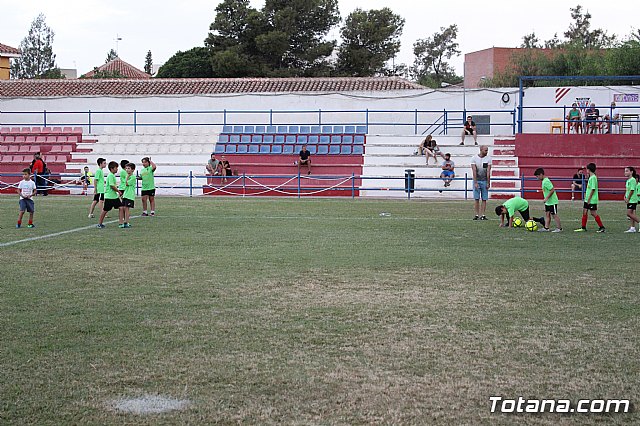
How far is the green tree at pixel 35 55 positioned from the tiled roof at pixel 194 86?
3820 centimetres

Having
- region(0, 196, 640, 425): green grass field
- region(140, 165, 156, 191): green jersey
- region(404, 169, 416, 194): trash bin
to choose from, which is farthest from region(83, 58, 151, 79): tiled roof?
region(0, 196, 640, 425): green grass field

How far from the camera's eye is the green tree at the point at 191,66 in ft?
188

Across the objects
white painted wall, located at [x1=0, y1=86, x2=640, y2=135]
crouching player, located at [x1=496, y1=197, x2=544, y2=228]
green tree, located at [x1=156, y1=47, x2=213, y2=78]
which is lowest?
crouching player, located at [x1=496, y1=197, x2=544, y2=228]

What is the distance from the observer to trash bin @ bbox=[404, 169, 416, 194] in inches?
1155

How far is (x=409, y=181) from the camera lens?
29266 millimetres

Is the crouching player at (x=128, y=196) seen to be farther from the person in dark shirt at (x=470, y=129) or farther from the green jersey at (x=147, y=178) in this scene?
the person in dark shirt at (x=470, y=129)

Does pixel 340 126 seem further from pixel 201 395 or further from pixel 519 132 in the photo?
pixel 201 395

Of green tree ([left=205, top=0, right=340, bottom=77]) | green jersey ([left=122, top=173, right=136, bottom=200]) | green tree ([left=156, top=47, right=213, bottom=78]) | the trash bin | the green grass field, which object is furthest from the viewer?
green tree ([left=156, top=47, right=213, bottom=78])

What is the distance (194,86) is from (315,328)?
37.1 metres

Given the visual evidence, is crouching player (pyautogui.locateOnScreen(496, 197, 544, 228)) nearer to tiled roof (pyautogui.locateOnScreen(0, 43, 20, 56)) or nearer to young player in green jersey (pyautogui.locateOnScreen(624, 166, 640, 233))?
young player in green jersey (pyautogui.locateOnScreen(624, 166, 640, 233))

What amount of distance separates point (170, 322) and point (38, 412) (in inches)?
102

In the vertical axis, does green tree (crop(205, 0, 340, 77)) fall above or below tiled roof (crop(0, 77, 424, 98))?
above

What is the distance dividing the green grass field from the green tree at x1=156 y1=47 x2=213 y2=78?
144 ft

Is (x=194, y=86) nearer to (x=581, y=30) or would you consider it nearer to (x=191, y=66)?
(x=191, y=66)
